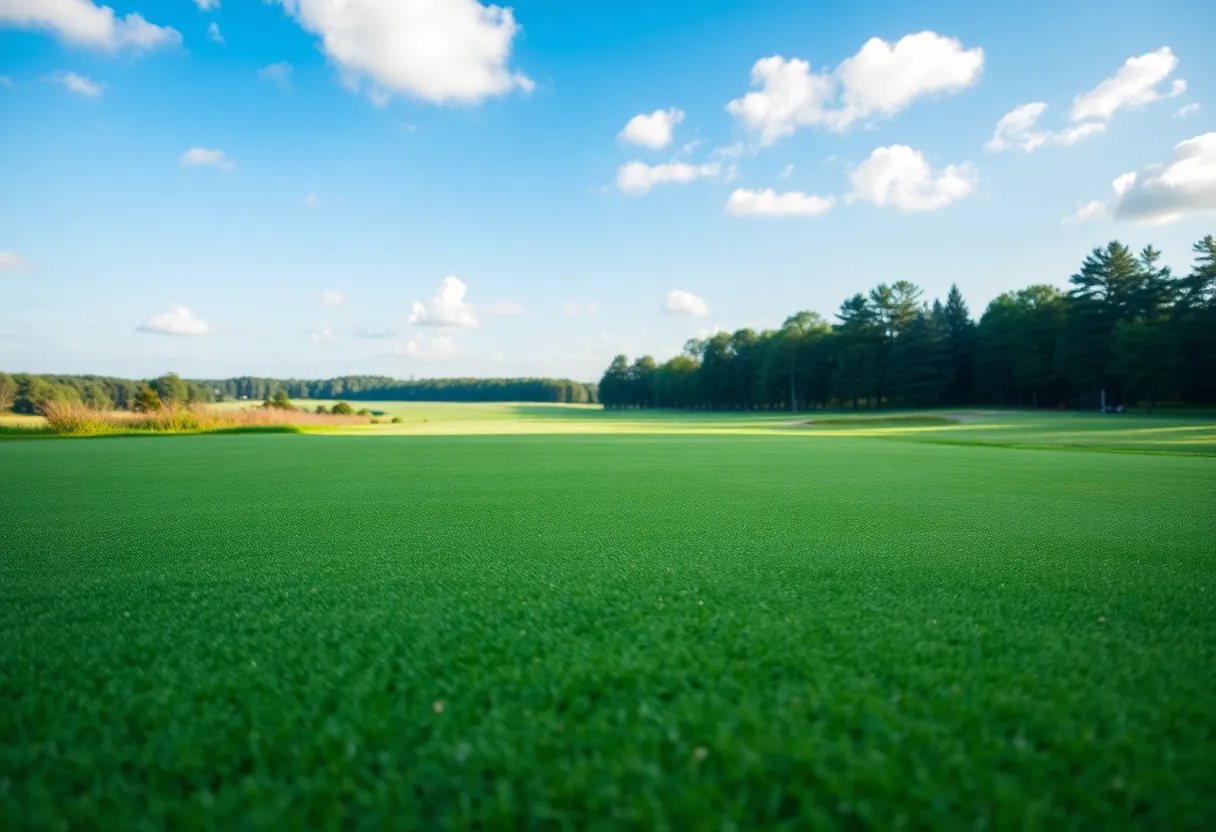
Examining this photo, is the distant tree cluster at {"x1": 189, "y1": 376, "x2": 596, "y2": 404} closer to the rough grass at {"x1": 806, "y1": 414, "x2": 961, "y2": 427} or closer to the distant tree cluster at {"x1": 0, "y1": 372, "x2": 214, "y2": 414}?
the distant tree cluster at {"x1": 0, "y1": 372, "x2": 214, "y2": 414}

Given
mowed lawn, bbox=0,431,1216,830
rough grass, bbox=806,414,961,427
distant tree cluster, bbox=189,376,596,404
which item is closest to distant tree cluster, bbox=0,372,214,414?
mowed lawn, bbox=0,431,1216,830

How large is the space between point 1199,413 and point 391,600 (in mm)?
47537

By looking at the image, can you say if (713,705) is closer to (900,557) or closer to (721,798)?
(721,798)

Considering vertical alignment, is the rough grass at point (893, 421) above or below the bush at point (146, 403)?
below

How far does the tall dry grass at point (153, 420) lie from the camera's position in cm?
1898

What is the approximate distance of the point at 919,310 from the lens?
54.6 m

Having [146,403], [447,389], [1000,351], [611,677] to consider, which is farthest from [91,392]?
[1000,351]

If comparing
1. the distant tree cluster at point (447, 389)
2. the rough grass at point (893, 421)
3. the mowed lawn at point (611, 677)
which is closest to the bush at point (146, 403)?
the mowed lawn at point (611, 677)

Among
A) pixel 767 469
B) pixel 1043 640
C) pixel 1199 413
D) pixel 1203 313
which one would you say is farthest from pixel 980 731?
pixel 1203 313

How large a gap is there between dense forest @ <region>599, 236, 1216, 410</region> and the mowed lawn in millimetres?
46080

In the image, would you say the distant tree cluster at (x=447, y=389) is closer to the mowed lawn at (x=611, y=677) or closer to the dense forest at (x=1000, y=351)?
the dense forest at (x=1000, y=351)

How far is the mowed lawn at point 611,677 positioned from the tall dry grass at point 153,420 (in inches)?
816

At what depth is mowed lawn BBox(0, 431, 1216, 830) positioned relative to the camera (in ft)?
3.59

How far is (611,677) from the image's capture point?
157cm
